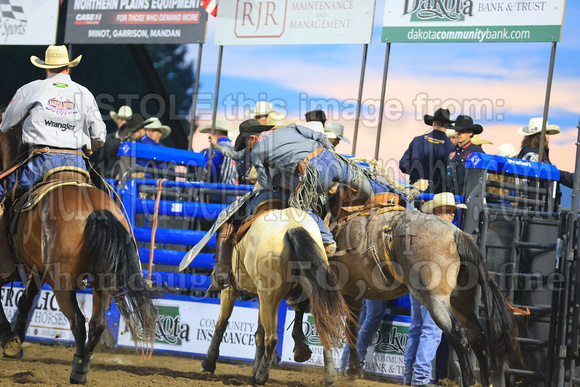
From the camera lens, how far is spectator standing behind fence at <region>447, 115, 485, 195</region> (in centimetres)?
750

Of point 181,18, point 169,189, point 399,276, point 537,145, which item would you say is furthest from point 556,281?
point 181,18

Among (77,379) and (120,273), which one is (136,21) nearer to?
(120,273)

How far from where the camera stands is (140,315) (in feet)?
17.1

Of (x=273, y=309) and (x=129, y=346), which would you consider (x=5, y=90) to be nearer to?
(x=129, y=346)

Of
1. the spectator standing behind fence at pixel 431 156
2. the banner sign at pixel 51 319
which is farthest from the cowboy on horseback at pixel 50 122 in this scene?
the spectator standing behind fence at pixel 431 156

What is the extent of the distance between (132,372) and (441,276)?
301 cm

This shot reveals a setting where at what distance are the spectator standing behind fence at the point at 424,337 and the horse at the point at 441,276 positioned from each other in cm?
54

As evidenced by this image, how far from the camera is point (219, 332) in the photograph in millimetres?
6465

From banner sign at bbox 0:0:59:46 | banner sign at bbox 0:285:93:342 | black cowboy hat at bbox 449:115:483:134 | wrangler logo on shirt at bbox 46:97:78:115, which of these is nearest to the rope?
banner sign at bbox 0:285:93:342

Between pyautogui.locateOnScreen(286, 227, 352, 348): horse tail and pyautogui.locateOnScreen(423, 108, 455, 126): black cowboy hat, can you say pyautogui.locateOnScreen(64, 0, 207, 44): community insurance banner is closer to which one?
pyautogui.locateOnScreen(423, 108, 455, 126): black cowboy hat

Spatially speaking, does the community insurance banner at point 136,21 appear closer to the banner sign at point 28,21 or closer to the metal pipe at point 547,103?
the banner sign at point 28,21

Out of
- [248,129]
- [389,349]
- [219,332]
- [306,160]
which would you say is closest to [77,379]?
[219,332]

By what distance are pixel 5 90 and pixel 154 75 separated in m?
2.64

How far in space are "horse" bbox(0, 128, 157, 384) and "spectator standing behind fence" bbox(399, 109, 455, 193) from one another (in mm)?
3495
